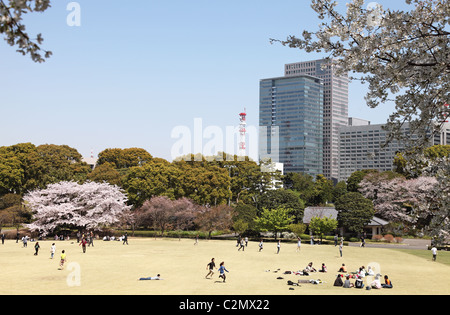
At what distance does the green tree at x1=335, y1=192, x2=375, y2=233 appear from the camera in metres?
57.0

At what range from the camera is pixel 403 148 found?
8031mm

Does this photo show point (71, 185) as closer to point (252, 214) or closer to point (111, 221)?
point (111, 221)

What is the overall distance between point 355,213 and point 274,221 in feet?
36.0

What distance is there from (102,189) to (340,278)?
1688 inches

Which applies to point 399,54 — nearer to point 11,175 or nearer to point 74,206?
point 74,206

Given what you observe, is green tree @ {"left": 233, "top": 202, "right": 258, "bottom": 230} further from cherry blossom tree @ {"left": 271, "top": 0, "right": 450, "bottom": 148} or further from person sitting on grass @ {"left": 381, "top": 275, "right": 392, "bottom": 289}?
cherry blossom tree @ {"left": 271, "top": 0, "right": 450, "bottom": 148}

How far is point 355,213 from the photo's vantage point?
5712cm

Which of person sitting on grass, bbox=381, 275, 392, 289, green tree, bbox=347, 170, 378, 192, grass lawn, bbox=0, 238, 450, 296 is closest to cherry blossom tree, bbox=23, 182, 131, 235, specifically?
grass lawn, bbox=0, 238, 450, 296

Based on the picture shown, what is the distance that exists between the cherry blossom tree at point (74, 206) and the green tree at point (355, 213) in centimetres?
2981

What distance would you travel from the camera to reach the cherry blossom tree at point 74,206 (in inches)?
2205

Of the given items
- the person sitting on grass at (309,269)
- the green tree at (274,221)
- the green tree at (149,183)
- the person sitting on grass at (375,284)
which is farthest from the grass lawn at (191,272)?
the green tree at (149,183)

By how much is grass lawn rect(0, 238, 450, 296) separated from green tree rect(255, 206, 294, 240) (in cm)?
1375
